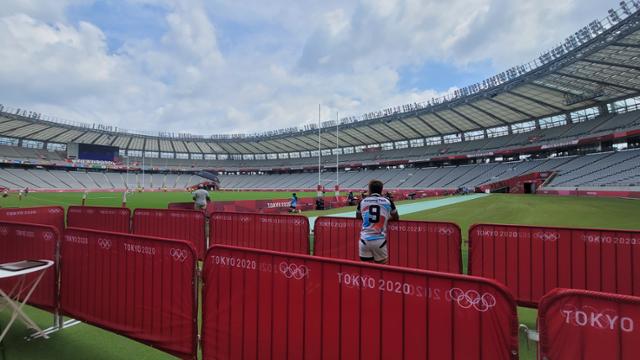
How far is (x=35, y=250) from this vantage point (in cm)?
524

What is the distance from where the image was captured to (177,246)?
3965 millimetres

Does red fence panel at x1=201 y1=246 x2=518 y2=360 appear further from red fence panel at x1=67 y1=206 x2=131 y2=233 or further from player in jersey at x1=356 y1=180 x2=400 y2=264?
red fence panel at x1=67 y1=206 x2=131 y2=233

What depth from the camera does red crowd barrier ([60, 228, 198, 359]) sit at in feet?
12.6

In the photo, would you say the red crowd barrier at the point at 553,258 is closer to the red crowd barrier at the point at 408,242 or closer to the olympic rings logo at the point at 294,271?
the red crowd barrier at the point at 408,242

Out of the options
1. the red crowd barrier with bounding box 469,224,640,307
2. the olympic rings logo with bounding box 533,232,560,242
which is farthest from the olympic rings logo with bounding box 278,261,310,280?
the olympic rings logo with bounding box 533,232,560,242

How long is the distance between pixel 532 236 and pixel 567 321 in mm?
3923

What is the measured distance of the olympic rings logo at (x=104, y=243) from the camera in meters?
4.52

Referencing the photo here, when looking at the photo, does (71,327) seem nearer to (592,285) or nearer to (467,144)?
(592,285)

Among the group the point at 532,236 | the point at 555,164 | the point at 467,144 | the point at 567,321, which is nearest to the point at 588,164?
the point at 555,164

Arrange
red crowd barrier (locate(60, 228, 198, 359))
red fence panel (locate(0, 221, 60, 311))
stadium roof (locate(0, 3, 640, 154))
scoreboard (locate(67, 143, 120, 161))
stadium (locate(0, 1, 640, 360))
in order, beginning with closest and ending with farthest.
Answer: stadium (locate(0, 1, 640, 360))
red crowd barrier (locate(60, 228, 198, 359))
red fence panel (locate(0, 221, 60, 311))
stadium roof (locate(0, 3, 640, 154))
scoreboard (locate(67, 143, 120, 161))

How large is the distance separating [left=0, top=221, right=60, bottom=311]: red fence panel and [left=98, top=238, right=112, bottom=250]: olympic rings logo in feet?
3.02

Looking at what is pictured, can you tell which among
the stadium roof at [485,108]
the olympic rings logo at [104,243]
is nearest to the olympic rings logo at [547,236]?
the olympic rings logo at [104,243]

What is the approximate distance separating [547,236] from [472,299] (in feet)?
13.4

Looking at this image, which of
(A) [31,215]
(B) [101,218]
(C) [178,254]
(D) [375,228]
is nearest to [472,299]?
(D) [375,228]
